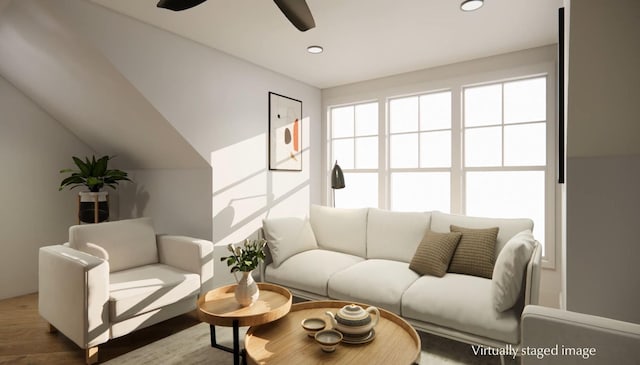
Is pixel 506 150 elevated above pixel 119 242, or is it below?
above

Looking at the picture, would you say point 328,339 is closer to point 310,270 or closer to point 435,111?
point 310,270

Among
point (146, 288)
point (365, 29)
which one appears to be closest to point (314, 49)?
point (365, 29)

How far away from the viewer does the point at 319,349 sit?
1.61m

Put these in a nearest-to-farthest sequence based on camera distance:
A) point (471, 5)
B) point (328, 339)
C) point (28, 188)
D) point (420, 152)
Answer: point (328, 339) → point (471, 5) → point (28, 188) → point (420, 152)

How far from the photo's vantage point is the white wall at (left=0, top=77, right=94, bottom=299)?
3.43 meters

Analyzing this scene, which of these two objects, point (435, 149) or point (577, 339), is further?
point (435, 149)

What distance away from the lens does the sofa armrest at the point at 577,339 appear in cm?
114

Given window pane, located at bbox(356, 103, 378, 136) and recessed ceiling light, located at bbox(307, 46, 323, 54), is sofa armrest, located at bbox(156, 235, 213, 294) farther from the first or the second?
window pane, located at bbox(356, 103, 378, 136)

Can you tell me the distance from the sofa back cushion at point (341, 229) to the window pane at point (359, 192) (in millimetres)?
747

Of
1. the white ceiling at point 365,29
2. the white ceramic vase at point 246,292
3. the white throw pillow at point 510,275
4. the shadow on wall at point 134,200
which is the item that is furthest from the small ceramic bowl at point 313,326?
the shadow on wall at point 134,200

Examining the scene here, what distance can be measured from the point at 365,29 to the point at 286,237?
79.7 inches

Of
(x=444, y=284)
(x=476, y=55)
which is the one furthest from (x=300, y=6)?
(x=476, y=55)

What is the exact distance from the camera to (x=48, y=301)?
2441 mm

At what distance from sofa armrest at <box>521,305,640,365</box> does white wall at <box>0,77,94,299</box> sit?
15.1 feet
